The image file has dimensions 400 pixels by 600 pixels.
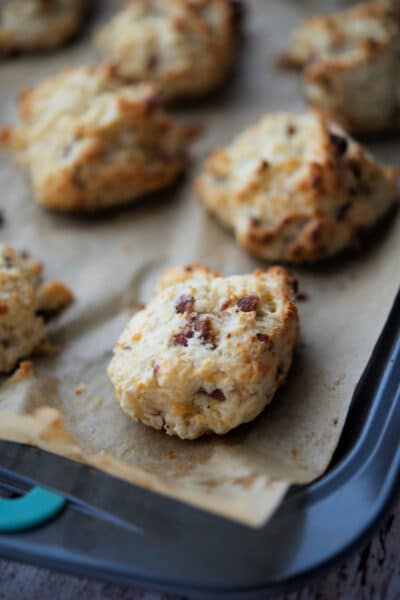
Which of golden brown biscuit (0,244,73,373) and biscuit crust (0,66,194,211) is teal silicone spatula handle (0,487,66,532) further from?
biscuit crust (0,66,194,211)

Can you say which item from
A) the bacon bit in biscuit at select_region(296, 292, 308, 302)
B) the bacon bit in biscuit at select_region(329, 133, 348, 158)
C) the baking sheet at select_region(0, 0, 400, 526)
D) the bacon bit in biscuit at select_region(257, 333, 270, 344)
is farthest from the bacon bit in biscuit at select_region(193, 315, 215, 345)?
the bacon bit in biscuit at select_region(329, 133, 348, 158)

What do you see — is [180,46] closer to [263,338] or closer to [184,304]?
[184,304]

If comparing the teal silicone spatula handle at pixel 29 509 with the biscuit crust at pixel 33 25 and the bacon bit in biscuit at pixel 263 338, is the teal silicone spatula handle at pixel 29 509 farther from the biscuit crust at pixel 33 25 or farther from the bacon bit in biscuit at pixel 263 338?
the biscuit crust at pixel 33 25

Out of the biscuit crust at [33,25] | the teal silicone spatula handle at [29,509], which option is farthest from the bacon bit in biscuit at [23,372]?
the biscuit crust at [33,25]

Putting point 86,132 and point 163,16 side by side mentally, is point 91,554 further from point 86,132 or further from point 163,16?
point 163,16

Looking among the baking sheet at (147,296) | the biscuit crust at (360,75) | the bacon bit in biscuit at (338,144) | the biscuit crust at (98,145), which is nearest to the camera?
the baking sheet at (147,296)

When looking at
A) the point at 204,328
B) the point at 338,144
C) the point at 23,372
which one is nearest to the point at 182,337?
the point at 204,328
